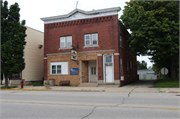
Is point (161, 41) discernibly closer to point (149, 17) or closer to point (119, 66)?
point (149, 17)

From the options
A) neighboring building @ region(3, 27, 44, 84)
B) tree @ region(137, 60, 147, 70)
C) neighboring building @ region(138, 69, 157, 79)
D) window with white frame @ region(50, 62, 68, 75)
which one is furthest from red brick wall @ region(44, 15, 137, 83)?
tree @ region(137, 60, 147, 70)

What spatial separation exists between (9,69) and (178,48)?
1770 centimetres

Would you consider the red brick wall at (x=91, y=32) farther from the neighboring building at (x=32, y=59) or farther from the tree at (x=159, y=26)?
→ the neighboring building at (x=32, y=59)

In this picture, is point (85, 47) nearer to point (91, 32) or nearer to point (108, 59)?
point (91, 32)

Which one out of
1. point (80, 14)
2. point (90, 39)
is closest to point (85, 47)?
point (90, 39)

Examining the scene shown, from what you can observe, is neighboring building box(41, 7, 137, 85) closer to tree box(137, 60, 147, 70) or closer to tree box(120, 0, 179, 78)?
tree box(120, 0, 179, 78)

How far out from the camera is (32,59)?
2719cm

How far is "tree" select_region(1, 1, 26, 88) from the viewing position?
18.8m

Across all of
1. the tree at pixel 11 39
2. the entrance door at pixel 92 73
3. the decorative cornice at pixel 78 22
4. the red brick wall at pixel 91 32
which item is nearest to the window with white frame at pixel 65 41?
the red brick wall at pixel 91 32

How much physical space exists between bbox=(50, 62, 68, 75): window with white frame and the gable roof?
5.58m

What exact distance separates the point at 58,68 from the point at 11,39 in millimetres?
6414

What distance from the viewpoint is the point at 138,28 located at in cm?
1919

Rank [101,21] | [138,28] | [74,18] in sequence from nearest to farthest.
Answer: [138,28], [101,21], [74,18]

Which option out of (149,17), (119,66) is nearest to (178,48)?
(149,17)
